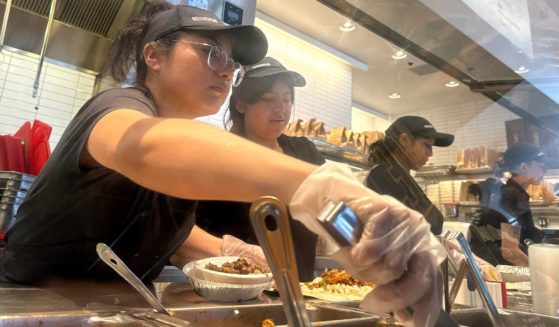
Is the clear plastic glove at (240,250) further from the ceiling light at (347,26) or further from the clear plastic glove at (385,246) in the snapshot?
the ceiling light at (347,26)

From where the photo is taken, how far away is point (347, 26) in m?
2.13

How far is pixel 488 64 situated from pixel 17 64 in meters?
2.69

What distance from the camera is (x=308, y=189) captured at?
373 mm

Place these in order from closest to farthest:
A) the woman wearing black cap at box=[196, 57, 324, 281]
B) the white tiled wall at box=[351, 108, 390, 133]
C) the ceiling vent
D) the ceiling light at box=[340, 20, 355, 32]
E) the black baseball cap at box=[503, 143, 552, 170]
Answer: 1. the woman wearing black cap at box=[196, 57, 324, 281]
2. the ceiling vent
3. the white tiled wall at box=[351, 108, 390, 133]
4. the ceiling light at box=[340, 20, 355, 32]
5. the black baseball cap at box=[503, 143, 552, 170]

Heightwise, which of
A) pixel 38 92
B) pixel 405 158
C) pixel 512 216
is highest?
pixel 38 92

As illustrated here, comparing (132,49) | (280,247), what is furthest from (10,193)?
(280,247)

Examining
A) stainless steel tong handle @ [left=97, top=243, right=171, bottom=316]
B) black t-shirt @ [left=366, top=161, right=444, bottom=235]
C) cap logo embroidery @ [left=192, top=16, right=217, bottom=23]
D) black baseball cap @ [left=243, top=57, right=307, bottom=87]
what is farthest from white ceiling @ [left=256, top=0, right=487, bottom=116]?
stainless steel tong handle @ [left=97, top=243, right=171, bottom=316]

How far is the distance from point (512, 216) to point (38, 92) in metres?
2.62

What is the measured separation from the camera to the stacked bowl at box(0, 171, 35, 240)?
1.27 meters

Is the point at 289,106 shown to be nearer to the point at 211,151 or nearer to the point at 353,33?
the point at 353,33

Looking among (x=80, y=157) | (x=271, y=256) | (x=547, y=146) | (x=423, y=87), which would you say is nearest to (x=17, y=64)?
(x=80, y=157)

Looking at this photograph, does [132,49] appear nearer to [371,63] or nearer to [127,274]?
[127,274]

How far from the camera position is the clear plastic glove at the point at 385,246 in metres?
0.35

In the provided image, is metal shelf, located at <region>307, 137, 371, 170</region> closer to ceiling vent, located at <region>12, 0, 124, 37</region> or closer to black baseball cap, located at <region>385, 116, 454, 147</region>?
black baseball cap, located at <region>385, 116, 454, 147</region>
